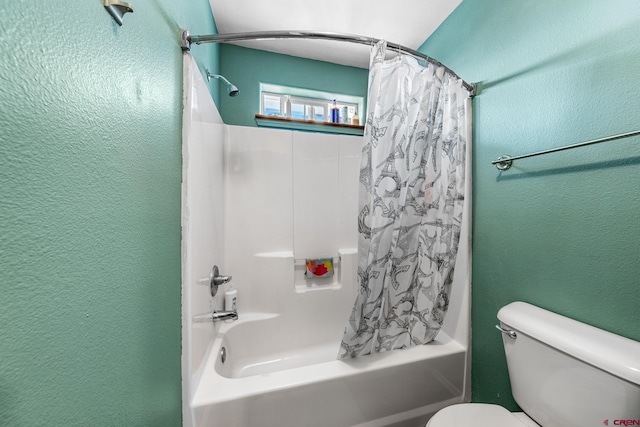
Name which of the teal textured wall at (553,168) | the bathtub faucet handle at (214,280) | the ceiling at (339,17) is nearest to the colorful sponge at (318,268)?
the bathtub faucet handle at (214,280)

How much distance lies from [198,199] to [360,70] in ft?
6.29

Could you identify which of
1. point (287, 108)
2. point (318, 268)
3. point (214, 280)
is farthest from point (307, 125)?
point (214, 280)

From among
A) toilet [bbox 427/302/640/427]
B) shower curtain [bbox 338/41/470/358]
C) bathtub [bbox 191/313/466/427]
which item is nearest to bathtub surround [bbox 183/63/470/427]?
bathtub [bbox 191/313/466/427]

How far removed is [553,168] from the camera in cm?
94

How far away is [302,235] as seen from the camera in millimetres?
1768

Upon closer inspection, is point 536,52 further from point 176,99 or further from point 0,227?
point 0,227

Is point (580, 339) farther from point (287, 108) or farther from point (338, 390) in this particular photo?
point (287, 108)

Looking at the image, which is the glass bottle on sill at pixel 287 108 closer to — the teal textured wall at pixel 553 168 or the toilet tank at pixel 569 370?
the teal textured wall at pixel 553 168

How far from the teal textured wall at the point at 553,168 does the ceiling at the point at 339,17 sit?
0.29 metres

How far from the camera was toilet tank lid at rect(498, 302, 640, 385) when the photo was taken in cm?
64

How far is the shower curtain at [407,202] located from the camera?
105 cm

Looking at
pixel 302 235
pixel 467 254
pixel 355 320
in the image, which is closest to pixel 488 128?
pixel 467 254

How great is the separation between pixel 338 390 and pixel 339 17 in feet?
6.95

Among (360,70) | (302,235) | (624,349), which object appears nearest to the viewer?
(624,349)
